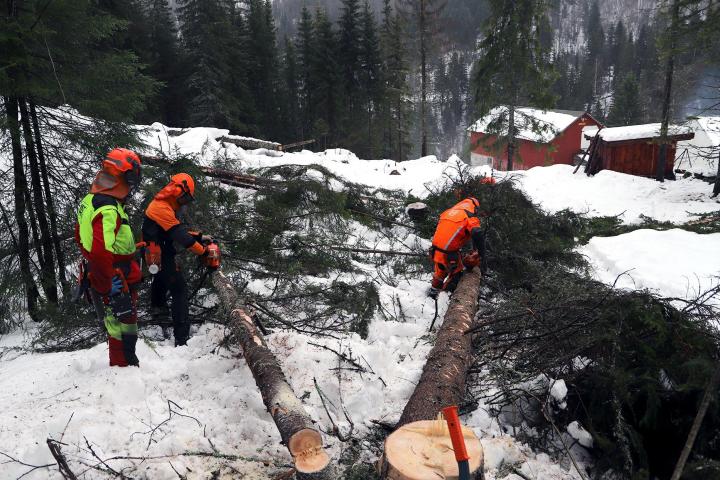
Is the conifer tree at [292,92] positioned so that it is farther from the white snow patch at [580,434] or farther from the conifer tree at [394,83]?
the white snow patch at [580,434]

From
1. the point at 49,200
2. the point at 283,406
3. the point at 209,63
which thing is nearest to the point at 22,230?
the point at 49,200

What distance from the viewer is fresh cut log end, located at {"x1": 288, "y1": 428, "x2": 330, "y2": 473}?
242cm

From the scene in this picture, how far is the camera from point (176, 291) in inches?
187

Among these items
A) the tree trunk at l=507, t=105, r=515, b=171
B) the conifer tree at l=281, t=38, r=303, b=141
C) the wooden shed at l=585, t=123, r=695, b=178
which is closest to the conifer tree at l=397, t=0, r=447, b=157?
the tree trunk at l=507, t=105, r=515, b=171

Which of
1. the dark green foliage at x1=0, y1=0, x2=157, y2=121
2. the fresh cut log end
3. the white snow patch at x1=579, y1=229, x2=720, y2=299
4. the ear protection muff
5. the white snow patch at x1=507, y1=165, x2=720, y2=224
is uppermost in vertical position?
the dark green foliage at x1=0, y1=0, x2=157, y2=121

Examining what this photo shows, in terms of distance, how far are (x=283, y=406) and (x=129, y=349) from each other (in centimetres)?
186

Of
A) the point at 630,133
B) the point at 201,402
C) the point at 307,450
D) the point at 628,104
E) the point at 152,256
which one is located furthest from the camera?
the point at 628,104

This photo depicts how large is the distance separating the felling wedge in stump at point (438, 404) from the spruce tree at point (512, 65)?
1780 centimetres

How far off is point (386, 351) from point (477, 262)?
229 cm

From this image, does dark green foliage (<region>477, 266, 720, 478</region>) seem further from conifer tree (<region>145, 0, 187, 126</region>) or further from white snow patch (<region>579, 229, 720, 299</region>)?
conifer tree (<region>145, 0, 187, 126</region>)

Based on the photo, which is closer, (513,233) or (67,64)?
(67,64)

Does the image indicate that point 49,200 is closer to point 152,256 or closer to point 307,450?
point 152,256

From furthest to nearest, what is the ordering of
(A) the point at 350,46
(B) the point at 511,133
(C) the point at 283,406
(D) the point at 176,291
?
(A) the point at 350,46
(B) the point at 511,133
(D) the point at 176,291
(C) the point at 283,406

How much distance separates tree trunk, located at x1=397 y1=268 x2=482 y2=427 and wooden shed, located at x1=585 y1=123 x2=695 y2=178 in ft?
66.1
